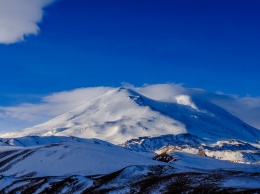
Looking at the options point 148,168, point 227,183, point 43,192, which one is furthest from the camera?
point 148,168

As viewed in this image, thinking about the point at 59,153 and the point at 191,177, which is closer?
the point at 191,177

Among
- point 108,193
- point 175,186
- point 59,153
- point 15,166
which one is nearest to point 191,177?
point 175,186

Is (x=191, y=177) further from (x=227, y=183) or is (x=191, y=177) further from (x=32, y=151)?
(x=32, y=151)

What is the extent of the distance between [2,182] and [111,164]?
24.5 m

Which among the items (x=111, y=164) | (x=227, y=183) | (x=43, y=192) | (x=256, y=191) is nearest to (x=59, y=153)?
(x=111, y=164)

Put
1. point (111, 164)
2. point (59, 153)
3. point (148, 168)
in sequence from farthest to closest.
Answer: point (59, 153)
point (111, 164)
point (148, 168)

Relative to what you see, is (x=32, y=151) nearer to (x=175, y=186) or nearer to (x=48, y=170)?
(x=48, y=170)

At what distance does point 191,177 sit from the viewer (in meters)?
70.0

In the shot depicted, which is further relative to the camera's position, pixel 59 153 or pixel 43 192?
pixel 59 153

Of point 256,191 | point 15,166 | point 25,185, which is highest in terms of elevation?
point 15,166

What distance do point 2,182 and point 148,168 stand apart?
32.2 meters

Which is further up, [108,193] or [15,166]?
[15,166]

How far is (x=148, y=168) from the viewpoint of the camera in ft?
273

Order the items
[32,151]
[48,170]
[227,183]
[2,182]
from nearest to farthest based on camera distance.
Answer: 1. [227,183]
2. [2,182]
3. [48,170]
4. [32,151]
